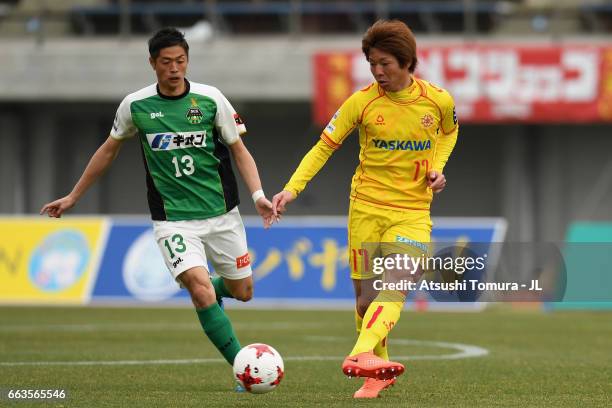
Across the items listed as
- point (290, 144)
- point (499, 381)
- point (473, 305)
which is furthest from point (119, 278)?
point (499, 381)

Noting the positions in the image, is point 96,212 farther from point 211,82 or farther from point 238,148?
point 238,148

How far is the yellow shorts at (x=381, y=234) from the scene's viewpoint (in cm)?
798

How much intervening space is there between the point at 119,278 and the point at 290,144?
964 centimetres

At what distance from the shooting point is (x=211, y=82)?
25938 millimetres

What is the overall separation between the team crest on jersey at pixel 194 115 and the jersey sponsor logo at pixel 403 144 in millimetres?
1140

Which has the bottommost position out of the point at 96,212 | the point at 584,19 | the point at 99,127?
the point at 96,212

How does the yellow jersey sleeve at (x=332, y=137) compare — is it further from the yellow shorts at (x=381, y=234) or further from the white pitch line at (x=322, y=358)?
the white pitch line at (x=322, y=358)

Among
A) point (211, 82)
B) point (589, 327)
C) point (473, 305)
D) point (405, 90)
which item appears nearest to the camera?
point (405, 90)

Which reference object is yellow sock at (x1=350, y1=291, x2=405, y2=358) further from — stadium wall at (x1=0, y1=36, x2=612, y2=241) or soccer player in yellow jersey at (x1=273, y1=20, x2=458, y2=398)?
stadium wall at (x1=0, y1=36, x2=612, y2=241)

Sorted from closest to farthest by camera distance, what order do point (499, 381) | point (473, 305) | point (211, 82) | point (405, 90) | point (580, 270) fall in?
point (405, 90)
point (499, 381)
point (580, 270)
point (473, 305)
point (211, 82)

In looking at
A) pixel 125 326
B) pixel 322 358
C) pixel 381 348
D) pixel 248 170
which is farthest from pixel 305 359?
pixel 125 326

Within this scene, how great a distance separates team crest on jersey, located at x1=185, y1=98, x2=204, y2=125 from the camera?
837 cm

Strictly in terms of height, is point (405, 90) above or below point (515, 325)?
above

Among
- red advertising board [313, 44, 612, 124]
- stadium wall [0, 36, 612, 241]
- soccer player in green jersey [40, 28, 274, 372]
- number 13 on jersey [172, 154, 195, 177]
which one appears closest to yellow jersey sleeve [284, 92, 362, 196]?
soccer player in green jersey [40, 28, 274, 372]
